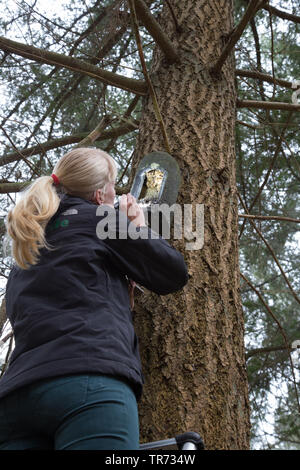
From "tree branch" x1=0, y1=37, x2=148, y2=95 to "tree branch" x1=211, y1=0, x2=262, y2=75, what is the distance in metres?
0.36

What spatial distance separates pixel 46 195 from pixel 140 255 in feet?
1.08

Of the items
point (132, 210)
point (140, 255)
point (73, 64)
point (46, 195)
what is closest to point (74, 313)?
point (140, 255)

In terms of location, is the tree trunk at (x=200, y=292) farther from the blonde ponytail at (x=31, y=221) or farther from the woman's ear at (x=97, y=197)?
the blonde ponytail at (x=31, y=221)

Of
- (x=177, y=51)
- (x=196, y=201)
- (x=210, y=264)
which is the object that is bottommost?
(x=210, y=264)

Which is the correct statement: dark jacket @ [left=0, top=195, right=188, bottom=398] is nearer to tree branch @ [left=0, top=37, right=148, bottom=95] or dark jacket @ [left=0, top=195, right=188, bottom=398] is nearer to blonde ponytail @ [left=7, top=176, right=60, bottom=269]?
blonde ponytail @ [left=7, top=176, right=60, bottom=269]

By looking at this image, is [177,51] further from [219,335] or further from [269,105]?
[219,335]

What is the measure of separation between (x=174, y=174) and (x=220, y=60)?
2.41ft

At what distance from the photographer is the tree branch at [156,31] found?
Answer: 7.42 feet

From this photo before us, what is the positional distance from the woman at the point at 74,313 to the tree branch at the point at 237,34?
104 cm

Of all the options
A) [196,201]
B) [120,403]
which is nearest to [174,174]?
[196,201]

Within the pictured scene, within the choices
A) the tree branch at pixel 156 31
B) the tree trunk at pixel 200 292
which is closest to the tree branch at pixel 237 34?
the tree trunk at pixel 200 292

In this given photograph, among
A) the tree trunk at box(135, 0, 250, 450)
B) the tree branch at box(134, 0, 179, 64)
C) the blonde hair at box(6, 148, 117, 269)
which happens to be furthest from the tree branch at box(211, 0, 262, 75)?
the blonde hair at box(6, 148, 117, 269)

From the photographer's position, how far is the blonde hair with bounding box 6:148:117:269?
1.38 m
